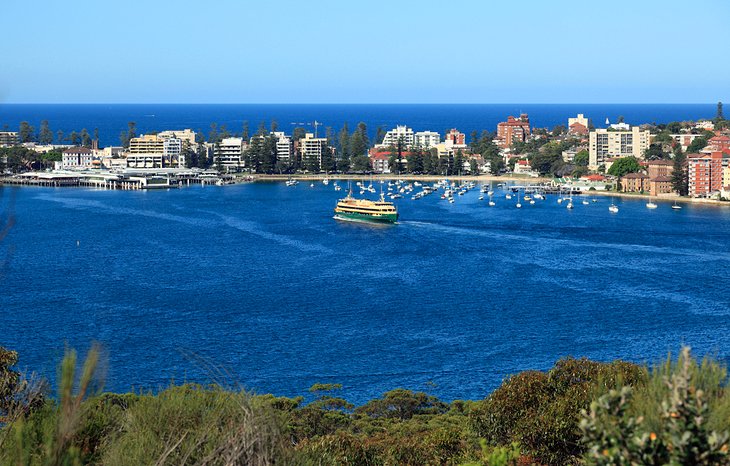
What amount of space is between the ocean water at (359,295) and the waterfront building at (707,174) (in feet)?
9.71

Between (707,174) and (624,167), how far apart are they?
8.50 ft

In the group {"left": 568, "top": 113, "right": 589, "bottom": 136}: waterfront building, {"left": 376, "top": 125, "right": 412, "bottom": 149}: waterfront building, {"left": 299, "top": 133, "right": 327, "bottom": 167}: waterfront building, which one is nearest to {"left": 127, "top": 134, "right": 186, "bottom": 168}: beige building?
{"left": 299, "top": 133, "right": 327, "bottom": 167}: waterfront building

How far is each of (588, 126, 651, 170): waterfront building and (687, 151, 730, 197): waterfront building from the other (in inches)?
214

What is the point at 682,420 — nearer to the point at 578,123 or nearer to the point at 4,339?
the point at 4,339

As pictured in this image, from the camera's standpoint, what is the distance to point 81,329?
7965 mm

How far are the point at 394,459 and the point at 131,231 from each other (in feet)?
36.6

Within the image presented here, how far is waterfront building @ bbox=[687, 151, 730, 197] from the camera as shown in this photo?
19.4 m

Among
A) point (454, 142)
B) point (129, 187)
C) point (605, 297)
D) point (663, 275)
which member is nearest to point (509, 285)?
point (605, 297)

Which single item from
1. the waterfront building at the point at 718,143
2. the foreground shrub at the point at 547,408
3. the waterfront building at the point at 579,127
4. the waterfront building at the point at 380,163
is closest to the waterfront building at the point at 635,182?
the waterfront building at the point at 718,143

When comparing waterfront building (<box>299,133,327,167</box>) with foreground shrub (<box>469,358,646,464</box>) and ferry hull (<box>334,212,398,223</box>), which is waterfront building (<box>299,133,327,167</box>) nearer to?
ferry hull (<box>334,212,398,223</box>)

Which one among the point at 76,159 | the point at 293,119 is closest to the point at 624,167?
the point at 76,159

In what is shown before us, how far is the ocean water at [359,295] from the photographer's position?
278 inches

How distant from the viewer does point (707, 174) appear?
64.2 feet

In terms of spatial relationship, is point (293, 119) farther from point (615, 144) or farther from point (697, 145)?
point (697, 145)
